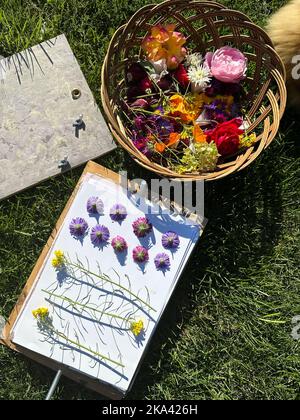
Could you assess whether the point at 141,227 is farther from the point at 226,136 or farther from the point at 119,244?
the point at 226,136

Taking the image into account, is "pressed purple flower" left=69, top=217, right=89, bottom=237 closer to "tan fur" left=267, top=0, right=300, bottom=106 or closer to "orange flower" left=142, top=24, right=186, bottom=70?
"orange flower" left=142, top=24, right=186, bottom=70

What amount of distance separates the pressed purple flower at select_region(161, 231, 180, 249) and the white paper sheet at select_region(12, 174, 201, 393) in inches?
0.5

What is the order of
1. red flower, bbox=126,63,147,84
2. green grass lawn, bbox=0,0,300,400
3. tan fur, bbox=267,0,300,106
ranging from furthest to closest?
1. green grass lawn, bbox=0,0,300,400
2. red flower, bbox=126,63,147,84
3. tan fur, bbox=267,0,300,106

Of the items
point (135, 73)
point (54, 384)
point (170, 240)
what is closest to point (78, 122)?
point (135, 73)

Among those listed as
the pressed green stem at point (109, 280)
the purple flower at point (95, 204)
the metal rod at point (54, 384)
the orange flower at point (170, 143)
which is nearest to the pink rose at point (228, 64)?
the orange flower at point (170, 143)

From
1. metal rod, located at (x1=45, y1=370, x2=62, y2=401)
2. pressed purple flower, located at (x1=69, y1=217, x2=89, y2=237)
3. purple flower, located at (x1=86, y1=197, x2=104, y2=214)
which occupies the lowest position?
metal rod, located at (x1=45, y1=370, x2=62, y2=401)

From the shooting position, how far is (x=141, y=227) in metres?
1.56

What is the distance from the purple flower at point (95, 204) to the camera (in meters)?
1.58

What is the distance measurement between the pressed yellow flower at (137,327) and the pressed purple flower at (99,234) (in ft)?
0.83

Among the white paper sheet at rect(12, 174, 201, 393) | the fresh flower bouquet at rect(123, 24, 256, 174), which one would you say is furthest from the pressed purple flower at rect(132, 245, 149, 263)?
the fresh flower bouquet at rect(123, 24, 256, 174)

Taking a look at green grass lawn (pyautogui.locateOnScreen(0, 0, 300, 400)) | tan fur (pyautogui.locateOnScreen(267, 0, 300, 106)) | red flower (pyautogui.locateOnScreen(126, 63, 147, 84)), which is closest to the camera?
tan fur (pyautogui.locateOnScreen(267, 0, 300, 106))

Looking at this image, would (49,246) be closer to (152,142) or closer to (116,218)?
(116,218)

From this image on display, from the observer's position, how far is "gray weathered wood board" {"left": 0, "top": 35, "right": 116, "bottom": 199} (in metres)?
1.62

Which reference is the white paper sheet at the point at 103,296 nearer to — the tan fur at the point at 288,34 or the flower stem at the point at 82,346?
the flower stem at the point at 82,346
